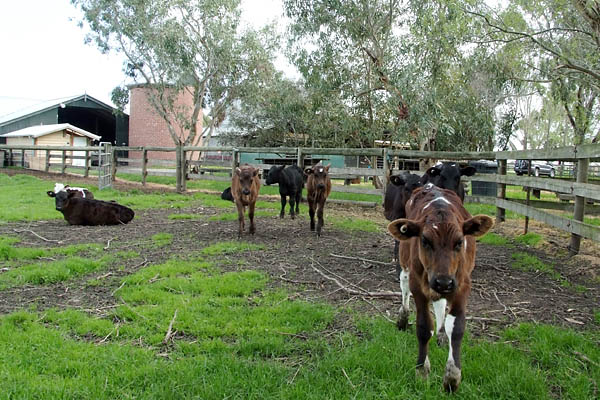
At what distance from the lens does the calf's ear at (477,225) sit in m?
3.24

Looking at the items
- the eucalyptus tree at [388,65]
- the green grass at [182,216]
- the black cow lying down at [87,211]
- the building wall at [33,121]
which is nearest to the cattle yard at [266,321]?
the black cow lying down at [87,211]

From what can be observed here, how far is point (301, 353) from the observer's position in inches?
151

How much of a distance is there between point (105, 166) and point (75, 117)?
2970 cm

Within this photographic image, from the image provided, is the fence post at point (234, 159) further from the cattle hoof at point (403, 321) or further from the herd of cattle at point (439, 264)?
the cattle hoof at point (403, 321)

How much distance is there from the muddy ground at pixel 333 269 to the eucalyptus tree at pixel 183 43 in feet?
51.0

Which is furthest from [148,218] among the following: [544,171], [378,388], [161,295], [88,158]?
[544,171]

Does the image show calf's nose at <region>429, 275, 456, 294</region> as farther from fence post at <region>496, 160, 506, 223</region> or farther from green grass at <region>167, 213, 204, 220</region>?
green grass at <region>167, 213, 204, 220</region>

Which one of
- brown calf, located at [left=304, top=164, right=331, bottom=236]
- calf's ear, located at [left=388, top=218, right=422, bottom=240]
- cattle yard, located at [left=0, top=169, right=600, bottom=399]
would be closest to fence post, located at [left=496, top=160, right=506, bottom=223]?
cattle yard, located at [left=0, top=169, right=600, bottom=399]

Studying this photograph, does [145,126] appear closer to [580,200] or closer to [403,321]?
[580,200]

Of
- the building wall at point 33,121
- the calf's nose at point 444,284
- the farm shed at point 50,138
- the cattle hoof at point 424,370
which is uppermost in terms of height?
the building wall at point 33,121

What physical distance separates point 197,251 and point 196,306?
2.87m

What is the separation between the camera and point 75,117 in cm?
4384

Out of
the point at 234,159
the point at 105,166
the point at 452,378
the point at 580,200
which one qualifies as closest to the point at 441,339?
the point at 452,378

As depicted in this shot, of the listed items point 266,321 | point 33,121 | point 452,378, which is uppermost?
point 33,121
